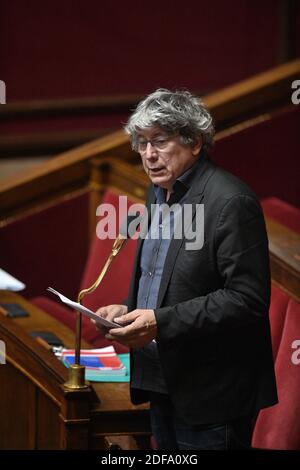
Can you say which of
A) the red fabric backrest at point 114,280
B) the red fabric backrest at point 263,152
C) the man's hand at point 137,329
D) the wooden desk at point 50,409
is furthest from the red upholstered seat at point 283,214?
the man's hand at point 137,329

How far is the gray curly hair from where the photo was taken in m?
1.58

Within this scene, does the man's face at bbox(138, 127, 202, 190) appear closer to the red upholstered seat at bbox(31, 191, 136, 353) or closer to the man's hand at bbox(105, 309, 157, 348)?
the man's hand at bbox(105, 309, 157, 348)

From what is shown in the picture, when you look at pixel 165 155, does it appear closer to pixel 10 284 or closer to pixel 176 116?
pixel 176 116

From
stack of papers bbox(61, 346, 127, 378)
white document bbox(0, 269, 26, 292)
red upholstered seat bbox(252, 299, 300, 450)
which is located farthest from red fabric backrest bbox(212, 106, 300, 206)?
red upholstered seat bbox(252, 299, 300, 450)

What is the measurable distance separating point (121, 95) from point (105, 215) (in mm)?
1077

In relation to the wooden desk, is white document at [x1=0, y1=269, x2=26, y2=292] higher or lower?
higher

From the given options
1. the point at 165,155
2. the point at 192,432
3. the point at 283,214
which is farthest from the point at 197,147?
the point at 283,214

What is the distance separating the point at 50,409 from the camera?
6.25 ft

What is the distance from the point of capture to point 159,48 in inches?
153

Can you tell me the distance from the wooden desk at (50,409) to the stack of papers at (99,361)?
8 centimetres

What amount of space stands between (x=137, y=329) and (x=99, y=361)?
1.96 ft

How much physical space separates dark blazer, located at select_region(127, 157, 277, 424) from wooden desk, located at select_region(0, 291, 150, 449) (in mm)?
333

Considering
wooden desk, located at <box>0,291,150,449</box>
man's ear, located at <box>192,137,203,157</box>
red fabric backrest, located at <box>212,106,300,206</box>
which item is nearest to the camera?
man's ear, located at <box>192,137,203,157</box>
